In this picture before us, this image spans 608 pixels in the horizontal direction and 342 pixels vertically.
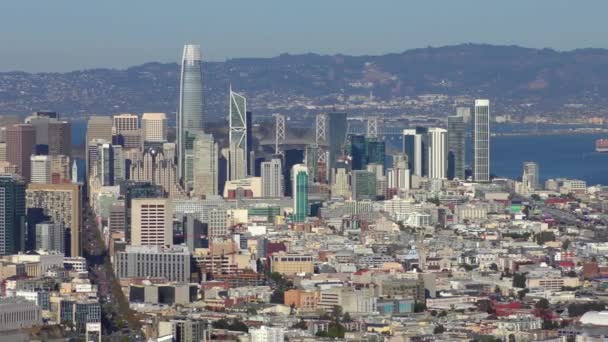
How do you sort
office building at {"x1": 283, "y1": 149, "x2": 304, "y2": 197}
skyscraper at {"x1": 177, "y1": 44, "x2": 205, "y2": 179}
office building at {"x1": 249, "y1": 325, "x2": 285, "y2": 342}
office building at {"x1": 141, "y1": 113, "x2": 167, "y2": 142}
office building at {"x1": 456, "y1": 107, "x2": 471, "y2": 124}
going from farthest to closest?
office building at {"x1": 456, "y1": 107, "x2": 471, "y2": 124} → office building at {"x1": 141, "y1": 113, "x2": 167, "y2": 142} → skyscraper at {"x1": 177, "y1": 44, "x2": 205, "y2": 179} → office building at {"x1": 283, "y1": 149, "x2": 304, "y2": 197} → office building at {"x1": 249, "y1": 325, "x2": 285, "y2": 342}

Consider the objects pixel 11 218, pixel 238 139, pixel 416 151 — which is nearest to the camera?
pixel 11 218

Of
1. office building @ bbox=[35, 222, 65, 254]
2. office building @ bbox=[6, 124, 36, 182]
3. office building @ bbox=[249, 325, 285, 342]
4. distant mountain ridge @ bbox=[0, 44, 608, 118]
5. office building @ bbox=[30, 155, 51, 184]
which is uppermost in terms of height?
distant mountain ridge @ bbox=[0, 44, 608, 118]

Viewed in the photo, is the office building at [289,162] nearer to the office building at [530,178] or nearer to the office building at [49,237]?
the office building at [530,178]

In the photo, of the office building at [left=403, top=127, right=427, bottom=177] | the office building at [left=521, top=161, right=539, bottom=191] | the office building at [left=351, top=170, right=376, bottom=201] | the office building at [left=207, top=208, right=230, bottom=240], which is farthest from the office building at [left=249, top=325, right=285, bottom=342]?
the office building at [left=403, top=127, right=427, bottom=177]

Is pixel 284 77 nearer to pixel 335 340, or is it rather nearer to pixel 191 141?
pixel 191 141

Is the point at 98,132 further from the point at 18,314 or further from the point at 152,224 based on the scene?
the point at 18,314

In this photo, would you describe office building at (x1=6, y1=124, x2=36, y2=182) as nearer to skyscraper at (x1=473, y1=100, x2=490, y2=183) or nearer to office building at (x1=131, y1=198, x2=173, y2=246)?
office building at (x1=131, y1=198, x2=173, y2=246)

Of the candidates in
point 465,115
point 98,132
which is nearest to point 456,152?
point 465,115

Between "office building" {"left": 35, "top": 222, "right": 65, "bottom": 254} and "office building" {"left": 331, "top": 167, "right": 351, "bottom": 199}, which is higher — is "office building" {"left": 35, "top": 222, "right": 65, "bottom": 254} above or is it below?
below
